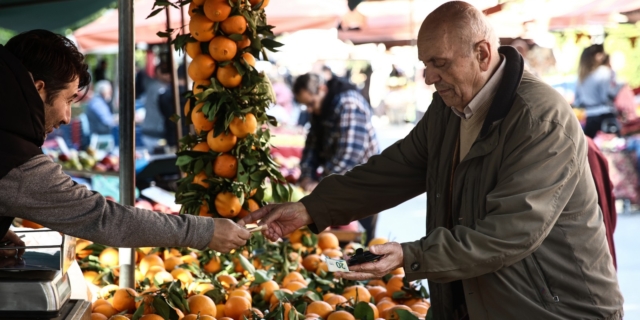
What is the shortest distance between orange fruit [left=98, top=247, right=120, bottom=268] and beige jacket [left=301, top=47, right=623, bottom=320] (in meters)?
1.82

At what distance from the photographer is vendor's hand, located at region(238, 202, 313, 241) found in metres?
2.72

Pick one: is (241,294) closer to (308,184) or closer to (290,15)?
(308,184)

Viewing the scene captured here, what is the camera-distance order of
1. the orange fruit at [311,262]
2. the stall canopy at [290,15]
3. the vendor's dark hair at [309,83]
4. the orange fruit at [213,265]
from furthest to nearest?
the stall canopy at [290,15] < the vendor's dark hair at [309,83] < the orange fruit at [311,262] < the orange fruit at [213,265]

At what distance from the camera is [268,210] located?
2.78 meters

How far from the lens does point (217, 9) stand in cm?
282

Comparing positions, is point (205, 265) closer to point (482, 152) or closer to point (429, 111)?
point (429, 111)

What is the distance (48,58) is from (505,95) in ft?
4.43

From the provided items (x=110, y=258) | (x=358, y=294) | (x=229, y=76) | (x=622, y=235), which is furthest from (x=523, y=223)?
(x=622, y=235)

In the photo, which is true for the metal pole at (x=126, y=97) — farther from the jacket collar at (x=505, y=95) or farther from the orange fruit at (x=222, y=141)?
the jacket collar at (x=505, y=95)

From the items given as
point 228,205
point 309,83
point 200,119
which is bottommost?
point 228,205

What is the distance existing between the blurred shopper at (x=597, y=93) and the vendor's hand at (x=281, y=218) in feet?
27.1

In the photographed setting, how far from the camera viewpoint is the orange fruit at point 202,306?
8.89ft

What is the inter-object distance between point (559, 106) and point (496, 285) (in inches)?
22.5

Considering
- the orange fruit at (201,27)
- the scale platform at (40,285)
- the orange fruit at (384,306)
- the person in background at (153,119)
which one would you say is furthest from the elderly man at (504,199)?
the person in background at (153,119)
